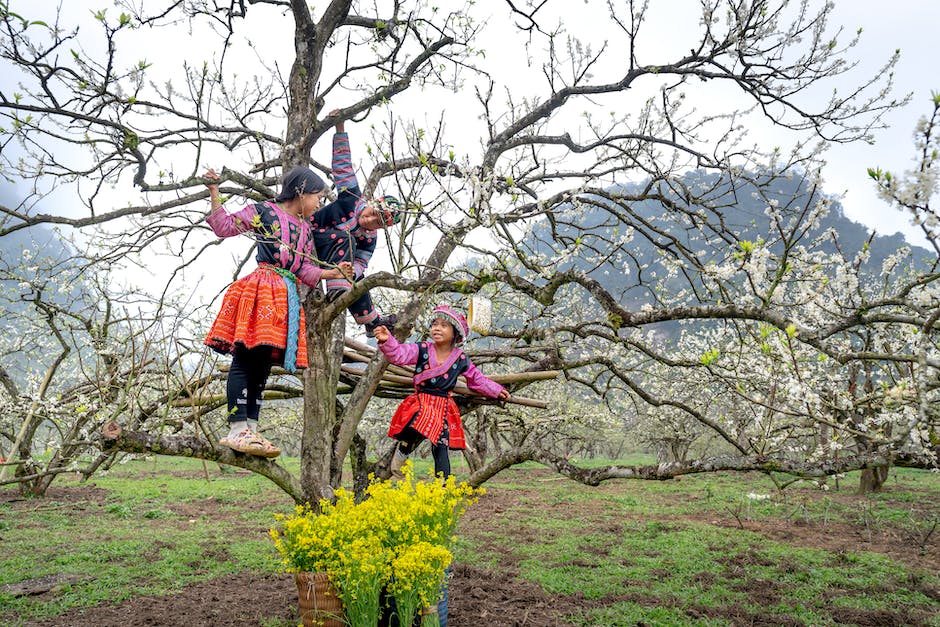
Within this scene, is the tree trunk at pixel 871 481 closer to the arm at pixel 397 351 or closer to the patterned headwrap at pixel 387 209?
the arm at pixel 397 351

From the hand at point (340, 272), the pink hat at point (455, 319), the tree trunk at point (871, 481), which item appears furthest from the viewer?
the tree trunk at point (871, 481)

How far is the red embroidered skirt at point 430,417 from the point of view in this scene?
448cm

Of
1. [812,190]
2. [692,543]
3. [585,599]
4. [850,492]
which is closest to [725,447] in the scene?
[850,492]

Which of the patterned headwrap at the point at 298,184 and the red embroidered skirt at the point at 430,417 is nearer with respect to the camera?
the patterned headwrap at the point at 298,184

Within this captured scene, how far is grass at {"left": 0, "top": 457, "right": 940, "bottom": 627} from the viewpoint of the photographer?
5.13 metres

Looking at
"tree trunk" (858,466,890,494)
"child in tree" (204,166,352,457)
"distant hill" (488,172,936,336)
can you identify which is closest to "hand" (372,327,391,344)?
"child in tree" (204,166,352,457)

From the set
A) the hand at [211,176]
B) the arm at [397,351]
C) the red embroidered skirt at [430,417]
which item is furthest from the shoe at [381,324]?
the hand at [211,176]

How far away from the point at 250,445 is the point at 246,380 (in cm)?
42

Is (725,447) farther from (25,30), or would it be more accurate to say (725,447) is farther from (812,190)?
(25,30)

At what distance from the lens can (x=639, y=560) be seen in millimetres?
6703

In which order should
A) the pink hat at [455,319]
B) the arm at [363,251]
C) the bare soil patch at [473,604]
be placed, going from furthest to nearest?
the pink hat at [455,319]
the bare soil patch at [473,604]
the arm at [363,251]

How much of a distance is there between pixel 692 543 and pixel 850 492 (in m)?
6.66

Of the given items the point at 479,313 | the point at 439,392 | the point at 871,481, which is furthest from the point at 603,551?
the point at 871,481

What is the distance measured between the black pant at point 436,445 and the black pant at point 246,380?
126cm
